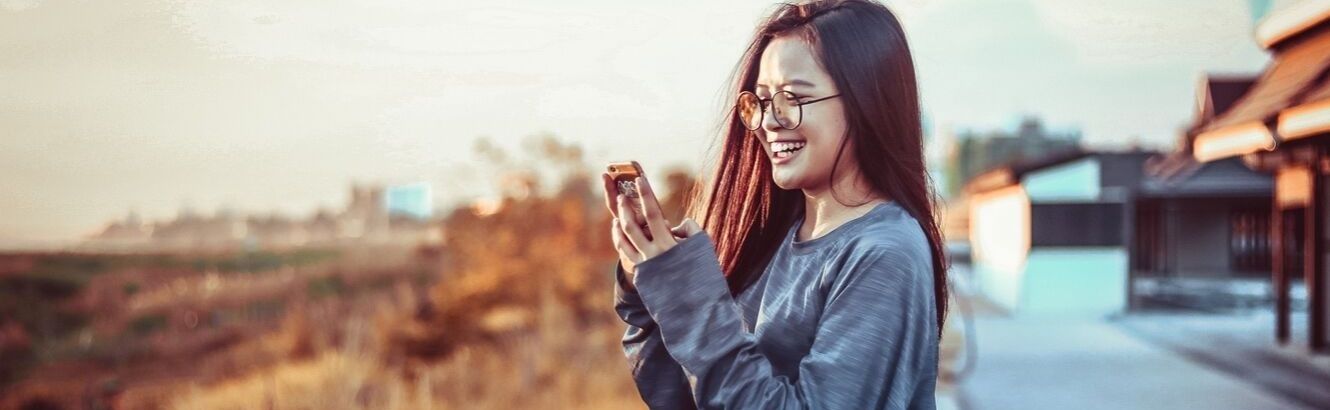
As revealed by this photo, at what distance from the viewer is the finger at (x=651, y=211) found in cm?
140

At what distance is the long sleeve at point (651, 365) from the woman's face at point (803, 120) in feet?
0.83

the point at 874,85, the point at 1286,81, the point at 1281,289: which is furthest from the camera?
the point at 1281,289

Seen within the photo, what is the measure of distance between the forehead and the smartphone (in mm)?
228

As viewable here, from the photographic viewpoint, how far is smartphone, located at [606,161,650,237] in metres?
1.44

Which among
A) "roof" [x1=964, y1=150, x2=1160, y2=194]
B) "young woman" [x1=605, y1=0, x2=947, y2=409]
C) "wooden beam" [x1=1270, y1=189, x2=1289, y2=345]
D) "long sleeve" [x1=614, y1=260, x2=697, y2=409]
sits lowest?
"wooden beam" [x1=1270, y1=189, x2=1289, y2=345]

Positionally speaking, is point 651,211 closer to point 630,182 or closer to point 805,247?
point 630,182

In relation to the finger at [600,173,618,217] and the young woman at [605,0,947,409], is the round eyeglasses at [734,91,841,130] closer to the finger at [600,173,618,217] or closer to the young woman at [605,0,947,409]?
the young woman at [605,0,947,409]

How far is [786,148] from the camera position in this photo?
5.15 ft

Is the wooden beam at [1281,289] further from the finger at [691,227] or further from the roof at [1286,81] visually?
the finger at [691,227]

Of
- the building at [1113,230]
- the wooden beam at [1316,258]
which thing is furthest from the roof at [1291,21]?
the building at [1113,230]

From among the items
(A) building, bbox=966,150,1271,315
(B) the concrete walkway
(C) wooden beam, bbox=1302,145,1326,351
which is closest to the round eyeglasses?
(B) the concrete walkway

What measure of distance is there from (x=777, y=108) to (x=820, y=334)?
31cm

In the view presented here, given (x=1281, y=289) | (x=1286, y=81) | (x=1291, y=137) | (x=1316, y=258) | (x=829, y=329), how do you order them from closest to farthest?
(x=829, y=329) < (x=1291, y=137) < (x=1286, y=81) < (x=1316, y=258) < (x=1281, y=289)

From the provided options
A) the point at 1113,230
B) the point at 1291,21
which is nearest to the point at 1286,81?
the point at 1291,21
